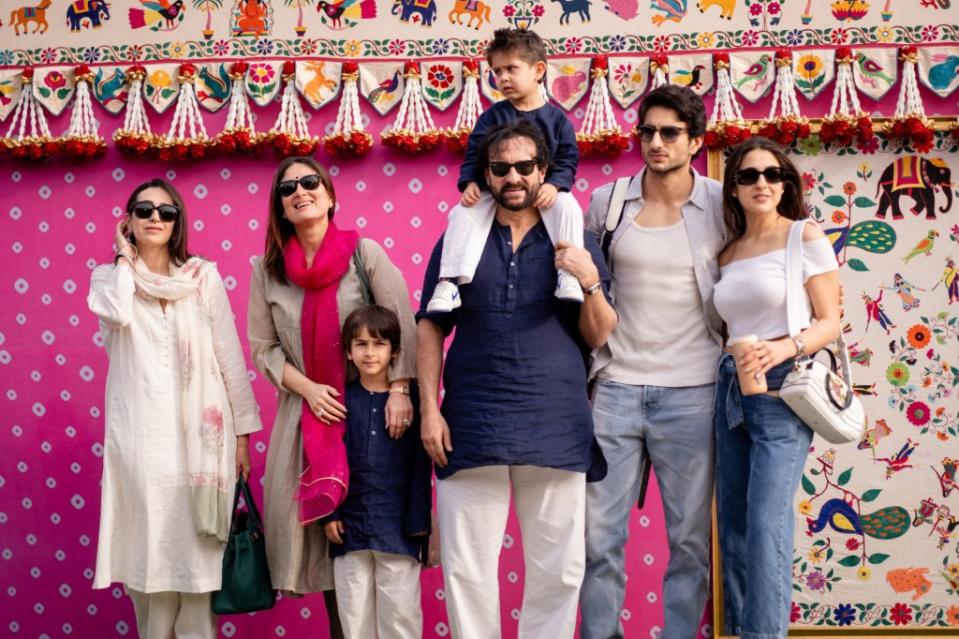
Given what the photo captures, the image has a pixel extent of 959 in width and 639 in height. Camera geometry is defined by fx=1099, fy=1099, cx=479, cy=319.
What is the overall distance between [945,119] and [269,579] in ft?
9.53

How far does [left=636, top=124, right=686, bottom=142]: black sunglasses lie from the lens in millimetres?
3201

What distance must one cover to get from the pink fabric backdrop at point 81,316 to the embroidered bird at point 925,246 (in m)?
1.74

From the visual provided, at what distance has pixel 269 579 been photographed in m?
3.51

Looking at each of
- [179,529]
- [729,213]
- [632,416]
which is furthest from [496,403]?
[179,529]

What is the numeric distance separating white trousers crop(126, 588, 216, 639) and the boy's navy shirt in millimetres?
1613

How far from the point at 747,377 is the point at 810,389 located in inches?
6.9

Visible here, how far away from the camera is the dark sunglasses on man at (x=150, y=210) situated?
3.61 metres

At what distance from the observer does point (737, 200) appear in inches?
127

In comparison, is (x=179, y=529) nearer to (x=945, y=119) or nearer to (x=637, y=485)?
(x=637, y=485)

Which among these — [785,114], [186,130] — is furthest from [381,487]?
[785,114]

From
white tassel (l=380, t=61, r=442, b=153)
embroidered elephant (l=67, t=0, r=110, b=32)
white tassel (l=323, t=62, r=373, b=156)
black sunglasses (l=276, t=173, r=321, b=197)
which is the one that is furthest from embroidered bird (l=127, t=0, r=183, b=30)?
black sunglasses (l=276, t=173, r=321, b=197)

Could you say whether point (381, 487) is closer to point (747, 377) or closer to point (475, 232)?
point (475, 232)

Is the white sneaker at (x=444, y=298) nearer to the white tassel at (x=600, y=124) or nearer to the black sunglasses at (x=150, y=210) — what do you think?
the black sunglasses at (x=150, y=210)

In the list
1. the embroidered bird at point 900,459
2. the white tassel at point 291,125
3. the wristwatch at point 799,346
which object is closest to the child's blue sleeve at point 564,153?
the wristwatch at point 799,346
